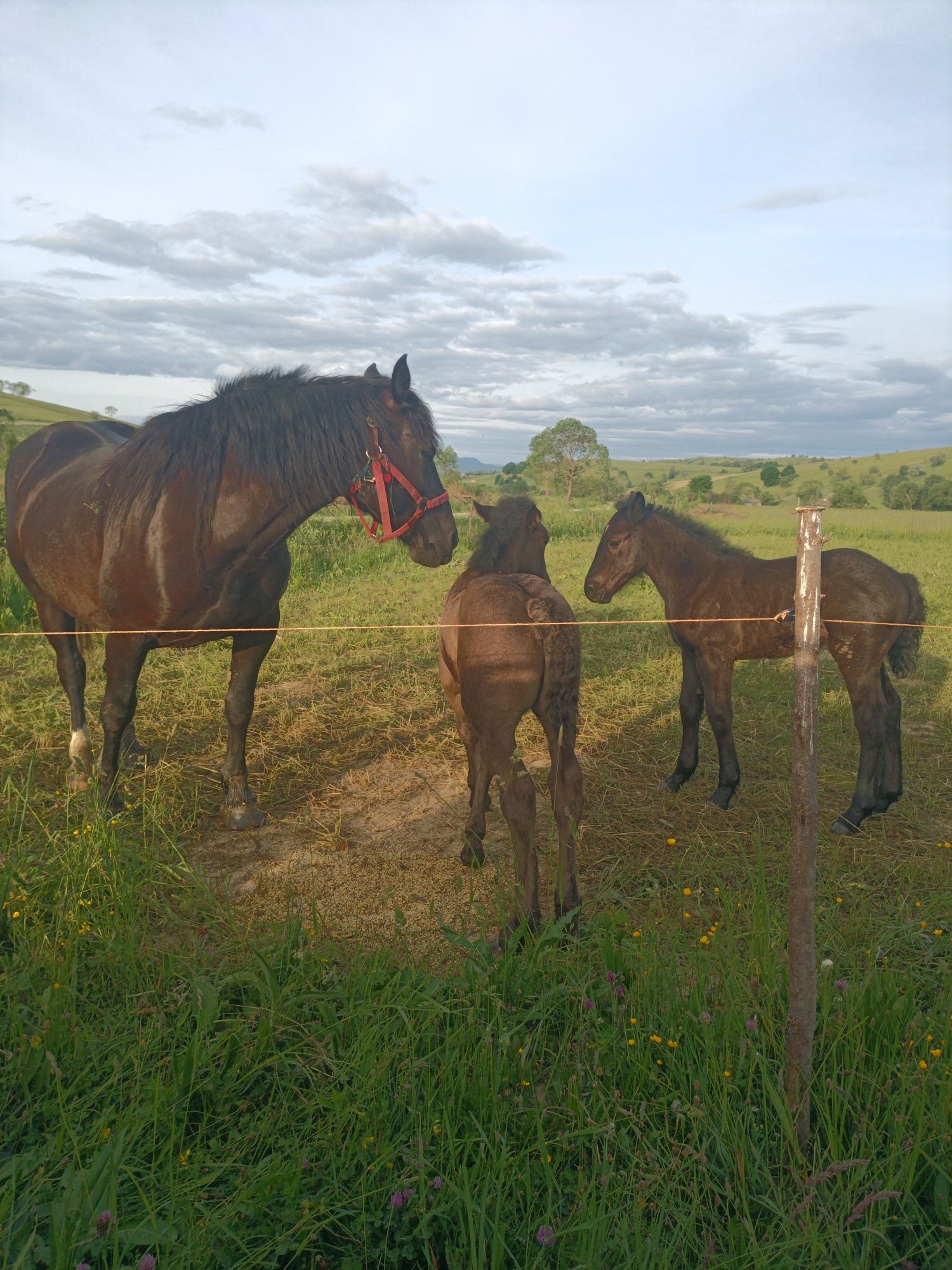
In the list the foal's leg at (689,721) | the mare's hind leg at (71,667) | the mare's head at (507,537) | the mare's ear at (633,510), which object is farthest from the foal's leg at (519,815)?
the mare's hind leg at (71,667)

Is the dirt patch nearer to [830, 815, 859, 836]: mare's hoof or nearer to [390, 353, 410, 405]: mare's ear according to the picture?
[830, 815, 859, 836]: mare's hoof

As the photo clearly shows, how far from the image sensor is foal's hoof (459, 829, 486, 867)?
4023 millimetres

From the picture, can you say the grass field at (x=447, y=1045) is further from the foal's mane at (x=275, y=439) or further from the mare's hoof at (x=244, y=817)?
the foal's mane at (x=275, y=439)

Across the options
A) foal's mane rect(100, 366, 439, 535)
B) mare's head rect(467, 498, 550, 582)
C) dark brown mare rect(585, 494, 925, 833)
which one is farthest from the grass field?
foal's mane rect(100, 366, 439, 535)

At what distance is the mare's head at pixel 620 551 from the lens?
18.1ft

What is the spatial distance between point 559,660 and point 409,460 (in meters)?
1.60

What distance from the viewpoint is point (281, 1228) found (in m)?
1.88

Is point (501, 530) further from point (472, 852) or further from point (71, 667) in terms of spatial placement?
point (71, 667)

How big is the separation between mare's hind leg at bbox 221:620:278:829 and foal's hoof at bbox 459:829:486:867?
134 centimetres

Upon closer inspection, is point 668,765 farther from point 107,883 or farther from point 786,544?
point 786,544

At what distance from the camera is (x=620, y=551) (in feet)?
18.2

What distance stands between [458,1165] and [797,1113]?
97 centimetres

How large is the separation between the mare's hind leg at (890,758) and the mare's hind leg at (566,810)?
7.65ft

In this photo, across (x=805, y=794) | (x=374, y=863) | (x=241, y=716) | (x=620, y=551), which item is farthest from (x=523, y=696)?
(x=620, y=551)
